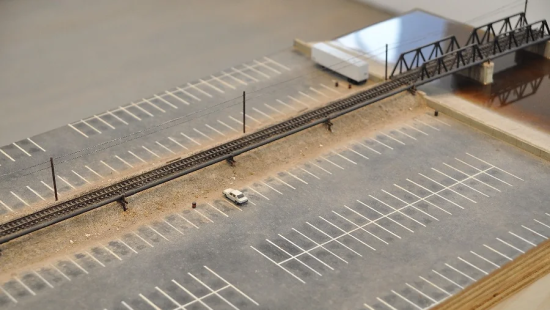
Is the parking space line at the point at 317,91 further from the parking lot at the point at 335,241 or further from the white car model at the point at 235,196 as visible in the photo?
the white car model at the point at 235,196

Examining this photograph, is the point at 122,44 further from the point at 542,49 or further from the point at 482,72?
the point at 542,49

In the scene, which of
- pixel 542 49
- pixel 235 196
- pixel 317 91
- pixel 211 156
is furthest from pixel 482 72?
pixel 235 196

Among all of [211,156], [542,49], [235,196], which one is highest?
[542,49]

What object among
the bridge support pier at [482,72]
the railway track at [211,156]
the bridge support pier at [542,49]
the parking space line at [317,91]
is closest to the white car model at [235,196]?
the railway track at [211,156]

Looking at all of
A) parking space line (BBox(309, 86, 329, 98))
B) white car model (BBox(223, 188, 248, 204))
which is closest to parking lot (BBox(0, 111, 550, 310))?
white car model (BBox(223, 188, 248, 204))

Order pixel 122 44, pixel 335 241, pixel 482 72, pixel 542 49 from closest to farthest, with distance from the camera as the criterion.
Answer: pixel 335 241
pixel 482 72
pixel 542 49
pixel 122 44

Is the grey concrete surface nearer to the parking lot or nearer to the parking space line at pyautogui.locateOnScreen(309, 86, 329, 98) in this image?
the parking space line at pyautogui.locateOnScreen(309, 86, 329, 98)
